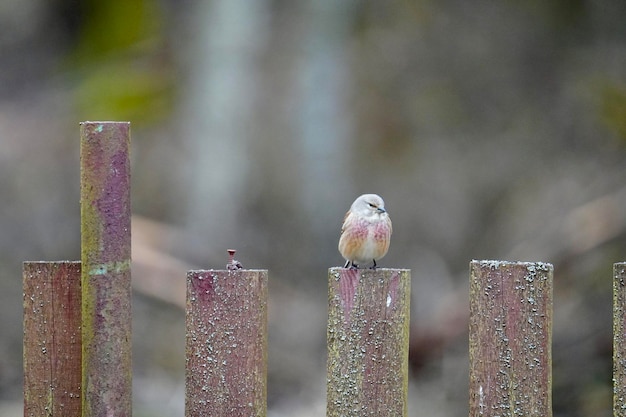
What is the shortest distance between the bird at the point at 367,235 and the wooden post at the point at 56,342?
1.34m

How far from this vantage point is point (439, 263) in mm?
6855

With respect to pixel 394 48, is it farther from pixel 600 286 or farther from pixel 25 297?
pixel 25 297

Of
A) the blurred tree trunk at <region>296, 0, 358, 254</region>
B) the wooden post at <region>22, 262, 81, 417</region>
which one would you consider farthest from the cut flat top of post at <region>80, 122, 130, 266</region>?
the blurred tree trunk at <region>296, 0, 358, 254</region>

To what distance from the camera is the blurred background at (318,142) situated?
6512 millimetres

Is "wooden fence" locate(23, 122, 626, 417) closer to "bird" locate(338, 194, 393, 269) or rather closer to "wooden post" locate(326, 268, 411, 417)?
"wooden post" locate(326, 268, 411, 417)

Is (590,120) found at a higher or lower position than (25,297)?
higher

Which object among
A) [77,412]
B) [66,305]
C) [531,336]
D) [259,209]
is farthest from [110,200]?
[259,209]

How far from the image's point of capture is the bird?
11.5ft

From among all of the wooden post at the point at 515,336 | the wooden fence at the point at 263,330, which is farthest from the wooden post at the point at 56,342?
the wooden post at the point at 515,336

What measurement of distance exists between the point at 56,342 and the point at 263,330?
0.55 metres

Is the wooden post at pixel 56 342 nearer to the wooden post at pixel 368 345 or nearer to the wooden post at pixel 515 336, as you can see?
the wooden post at pixel 368 345

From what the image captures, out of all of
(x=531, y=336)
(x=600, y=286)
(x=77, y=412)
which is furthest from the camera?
(x=600, y=286)

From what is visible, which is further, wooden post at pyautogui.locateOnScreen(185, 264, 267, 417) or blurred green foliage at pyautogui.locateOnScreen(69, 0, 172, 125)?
blurred green foliage at pyautogui.locateOnScreen(69, 0, 172, 125)

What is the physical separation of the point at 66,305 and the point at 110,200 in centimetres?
33
